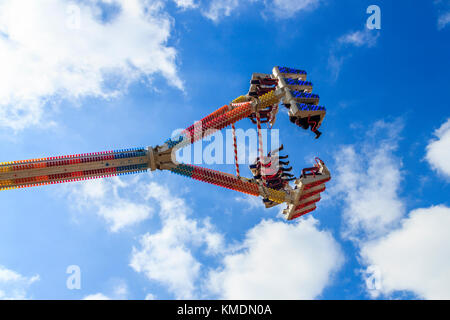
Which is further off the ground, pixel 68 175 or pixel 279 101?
pixel 279 101

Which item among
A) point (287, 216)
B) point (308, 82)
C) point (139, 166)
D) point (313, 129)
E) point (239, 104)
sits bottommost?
point (287, 216)

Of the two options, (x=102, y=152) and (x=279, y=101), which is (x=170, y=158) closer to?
(x=102, y=152)

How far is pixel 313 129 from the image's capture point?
86.1 feet

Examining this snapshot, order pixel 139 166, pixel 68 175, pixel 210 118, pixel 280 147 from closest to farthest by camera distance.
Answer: pixel 68 175, pixel 139 166, pixel 210 118, pixel 280 147

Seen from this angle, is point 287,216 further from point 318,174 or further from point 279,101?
point 279,101

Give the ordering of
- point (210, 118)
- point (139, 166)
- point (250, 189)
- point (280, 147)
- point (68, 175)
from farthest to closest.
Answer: point (280, 147) < point (250, 189) < point (210, 118) < point (139, 166) < point (68, 175)

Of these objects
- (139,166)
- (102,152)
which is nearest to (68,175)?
(102,152)


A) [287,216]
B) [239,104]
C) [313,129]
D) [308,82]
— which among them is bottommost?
[287,216]

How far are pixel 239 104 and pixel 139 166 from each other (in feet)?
31.7

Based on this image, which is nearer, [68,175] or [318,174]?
[68,175]

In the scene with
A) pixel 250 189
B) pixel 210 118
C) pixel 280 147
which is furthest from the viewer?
pixel 280 147

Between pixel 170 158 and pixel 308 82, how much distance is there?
46.3 feet

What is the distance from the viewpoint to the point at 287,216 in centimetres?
3094

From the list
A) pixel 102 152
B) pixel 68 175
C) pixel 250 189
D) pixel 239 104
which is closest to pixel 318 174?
pixel 250 189
